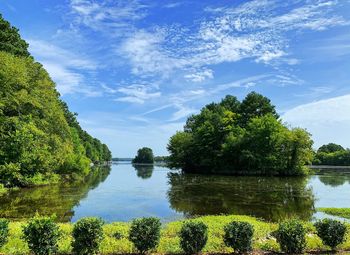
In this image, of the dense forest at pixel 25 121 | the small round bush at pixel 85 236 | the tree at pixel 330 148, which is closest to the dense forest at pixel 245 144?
the dense forest at pixel 25 121

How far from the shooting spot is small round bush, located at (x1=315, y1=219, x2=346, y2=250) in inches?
492

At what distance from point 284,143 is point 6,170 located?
2376 inches

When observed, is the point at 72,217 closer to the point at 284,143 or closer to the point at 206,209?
the point at 206,209

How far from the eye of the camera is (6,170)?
3638 cm

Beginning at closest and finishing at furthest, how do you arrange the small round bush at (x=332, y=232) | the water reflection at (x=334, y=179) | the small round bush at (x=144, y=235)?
1. the small round bush at (x=144, y=235)
2. the small round bush at (x=332, y=232)
3. the water reflection at (x=334, y=179)

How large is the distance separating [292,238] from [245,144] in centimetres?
7275

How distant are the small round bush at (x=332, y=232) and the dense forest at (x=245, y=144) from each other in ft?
217

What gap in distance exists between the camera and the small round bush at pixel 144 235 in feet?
38.8

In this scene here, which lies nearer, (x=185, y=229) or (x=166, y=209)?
(x=185, y=229)

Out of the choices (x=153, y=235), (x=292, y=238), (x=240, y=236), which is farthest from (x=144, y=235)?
(x=292, y=238)

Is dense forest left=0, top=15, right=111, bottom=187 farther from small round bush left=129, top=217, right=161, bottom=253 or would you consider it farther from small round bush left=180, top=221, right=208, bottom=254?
small round bush left=180, top=221, right=208, bottom=254

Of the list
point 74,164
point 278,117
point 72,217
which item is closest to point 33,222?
point 72,217

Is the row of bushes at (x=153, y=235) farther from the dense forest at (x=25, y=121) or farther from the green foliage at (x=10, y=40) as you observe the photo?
the green foliage at (x=10, y=40)

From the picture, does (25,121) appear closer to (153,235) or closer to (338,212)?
(338,212)
